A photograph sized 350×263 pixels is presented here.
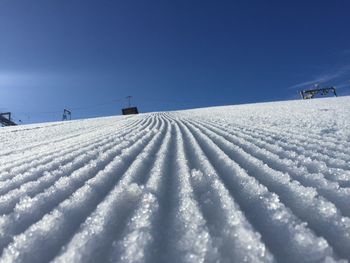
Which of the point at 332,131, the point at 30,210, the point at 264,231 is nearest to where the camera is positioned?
the point at 264,231

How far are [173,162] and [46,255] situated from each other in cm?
144

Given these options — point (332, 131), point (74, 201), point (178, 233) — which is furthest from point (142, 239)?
point (332, 131)

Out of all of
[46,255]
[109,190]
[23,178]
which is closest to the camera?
[46,255]

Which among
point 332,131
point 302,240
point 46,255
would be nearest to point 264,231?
point 302,240

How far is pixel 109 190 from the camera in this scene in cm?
171

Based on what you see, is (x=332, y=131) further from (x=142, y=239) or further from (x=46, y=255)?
(x=46, y=255)

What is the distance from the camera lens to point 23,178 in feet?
6.68

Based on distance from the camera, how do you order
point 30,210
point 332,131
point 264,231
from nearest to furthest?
point 264,231 < point 30,210 < point 332,131

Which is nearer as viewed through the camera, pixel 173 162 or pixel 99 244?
pixel 99 244

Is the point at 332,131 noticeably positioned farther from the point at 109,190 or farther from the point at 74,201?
the point at 74,201

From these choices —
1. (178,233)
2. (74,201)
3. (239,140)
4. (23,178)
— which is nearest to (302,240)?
(178,233)

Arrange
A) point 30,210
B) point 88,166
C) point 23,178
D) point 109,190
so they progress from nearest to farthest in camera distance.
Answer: point 30,210 → point 109,190 → point 23,178 → point 88,166

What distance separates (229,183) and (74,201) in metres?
0.78

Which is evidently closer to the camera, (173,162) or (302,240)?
(302,240)
